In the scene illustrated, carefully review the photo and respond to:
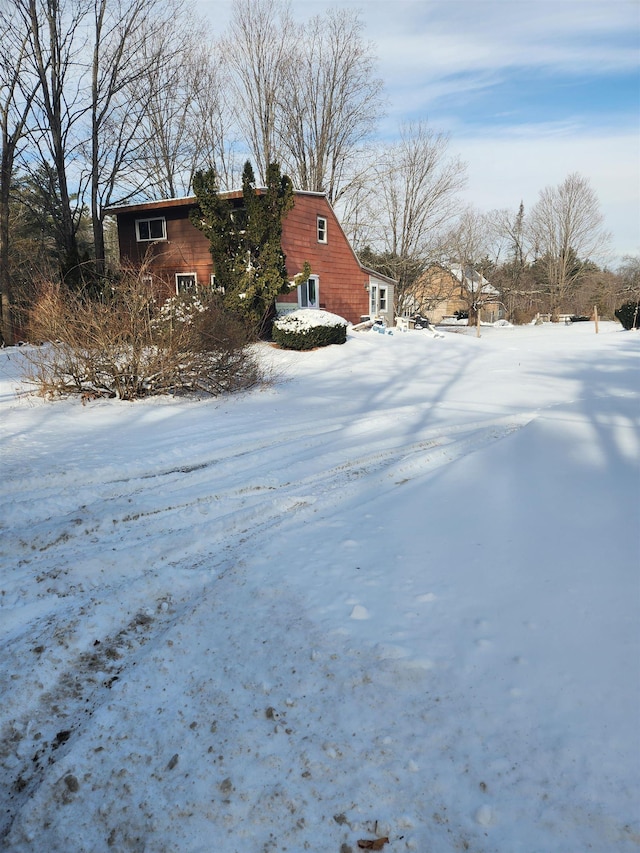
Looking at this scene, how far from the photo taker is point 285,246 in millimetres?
19000

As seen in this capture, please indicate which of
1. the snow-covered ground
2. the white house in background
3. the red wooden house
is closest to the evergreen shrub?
the white house in background

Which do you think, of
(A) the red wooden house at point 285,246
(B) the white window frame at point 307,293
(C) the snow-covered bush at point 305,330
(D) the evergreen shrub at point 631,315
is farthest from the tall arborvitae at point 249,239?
(D) the evergreen shrub at point 631,315

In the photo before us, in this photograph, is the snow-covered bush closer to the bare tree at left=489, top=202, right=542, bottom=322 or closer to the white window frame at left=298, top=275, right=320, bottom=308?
the white window frame at left=298, top=275, right=320, bottom=308

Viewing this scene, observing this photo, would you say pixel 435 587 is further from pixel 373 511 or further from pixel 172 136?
pixel 172 136

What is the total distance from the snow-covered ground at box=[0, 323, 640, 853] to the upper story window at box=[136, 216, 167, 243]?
1712 centimetres

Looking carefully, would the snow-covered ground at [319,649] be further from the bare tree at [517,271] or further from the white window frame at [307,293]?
the bare tree at [517,271]

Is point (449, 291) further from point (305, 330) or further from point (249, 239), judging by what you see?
point (305, 330)

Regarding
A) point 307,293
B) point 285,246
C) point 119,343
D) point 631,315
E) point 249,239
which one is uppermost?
point 285,246

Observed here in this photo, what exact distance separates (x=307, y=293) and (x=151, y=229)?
6.81 meters

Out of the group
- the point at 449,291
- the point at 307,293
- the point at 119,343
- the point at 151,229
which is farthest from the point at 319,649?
the point at 449,291

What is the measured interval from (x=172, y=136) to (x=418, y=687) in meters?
29.8

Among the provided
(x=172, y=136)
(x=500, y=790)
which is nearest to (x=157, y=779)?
(x=500, y=790)

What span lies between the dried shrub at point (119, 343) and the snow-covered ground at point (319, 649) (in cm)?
243

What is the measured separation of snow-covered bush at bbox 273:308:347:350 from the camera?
51.4 feet
